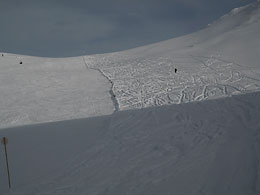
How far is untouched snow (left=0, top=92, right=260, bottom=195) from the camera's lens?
4910 mm

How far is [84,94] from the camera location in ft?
49.1

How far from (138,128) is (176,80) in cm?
782

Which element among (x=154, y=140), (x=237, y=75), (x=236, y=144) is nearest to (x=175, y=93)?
(x=237, y=75)

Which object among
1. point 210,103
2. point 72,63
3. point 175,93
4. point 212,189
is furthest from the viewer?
point 72,63

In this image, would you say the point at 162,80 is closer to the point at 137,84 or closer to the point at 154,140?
the point at 137,84

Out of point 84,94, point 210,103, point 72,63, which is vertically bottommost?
point 210,103

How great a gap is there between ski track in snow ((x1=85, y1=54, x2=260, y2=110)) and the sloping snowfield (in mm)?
62

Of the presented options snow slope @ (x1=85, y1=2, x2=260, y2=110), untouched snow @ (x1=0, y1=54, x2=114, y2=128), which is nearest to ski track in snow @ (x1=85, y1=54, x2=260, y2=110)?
snow slope @ (x1=85, y1=2, x2=260, y2=110)

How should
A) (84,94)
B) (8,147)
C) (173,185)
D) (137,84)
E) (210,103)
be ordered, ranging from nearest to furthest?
(173,185), (8,147), (210,103), (84,94), (137,84)

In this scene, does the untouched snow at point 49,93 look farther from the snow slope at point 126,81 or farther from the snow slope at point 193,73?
the snow slope at point 193,73

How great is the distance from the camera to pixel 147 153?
671 cm

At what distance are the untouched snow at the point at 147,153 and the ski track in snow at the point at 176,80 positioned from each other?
1.65 meters

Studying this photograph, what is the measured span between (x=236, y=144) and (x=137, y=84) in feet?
33.9

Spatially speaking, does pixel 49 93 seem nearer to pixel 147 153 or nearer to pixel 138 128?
pixel 138 128
